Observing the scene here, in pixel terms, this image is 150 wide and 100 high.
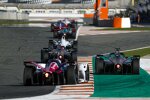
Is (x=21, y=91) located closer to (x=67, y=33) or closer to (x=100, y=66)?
(x=100, y=66)

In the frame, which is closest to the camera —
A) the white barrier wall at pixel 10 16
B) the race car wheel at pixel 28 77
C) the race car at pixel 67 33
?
the race car wheel at pixel 28 77

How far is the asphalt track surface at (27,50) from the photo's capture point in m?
16.9

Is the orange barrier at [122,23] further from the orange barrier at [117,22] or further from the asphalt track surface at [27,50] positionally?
the asphalt track surface at [27,50]

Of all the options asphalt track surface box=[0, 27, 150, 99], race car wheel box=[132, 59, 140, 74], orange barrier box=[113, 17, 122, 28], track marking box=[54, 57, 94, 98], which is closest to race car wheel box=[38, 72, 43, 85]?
asphalt track surface box=[0, 27, 150, 99]

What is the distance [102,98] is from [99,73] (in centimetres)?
631

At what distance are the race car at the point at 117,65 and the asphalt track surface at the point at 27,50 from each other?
108 inches

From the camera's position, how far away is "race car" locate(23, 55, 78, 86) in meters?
17.9

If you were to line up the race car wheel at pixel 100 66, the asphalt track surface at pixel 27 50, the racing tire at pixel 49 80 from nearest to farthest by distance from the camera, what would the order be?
1. the asphalt track surface at pixel 27 50
2. the racing tire at pixel 49 80
3. the race car wheel at pixel 100 66

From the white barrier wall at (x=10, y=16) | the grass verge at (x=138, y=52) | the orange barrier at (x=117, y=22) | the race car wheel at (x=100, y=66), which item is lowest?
the white barrier wall at (x=10, y=16)

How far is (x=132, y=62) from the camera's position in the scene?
20.9 meters

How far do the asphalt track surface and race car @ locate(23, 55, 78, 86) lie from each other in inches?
16.7

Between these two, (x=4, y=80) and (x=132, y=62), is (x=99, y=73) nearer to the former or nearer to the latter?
(x=132, y=62)

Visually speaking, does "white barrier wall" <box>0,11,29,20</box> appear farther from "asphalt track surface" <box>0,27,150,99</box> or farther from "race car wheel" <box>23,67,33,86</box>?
"race car wheel" <box>23,67,33,86</box>

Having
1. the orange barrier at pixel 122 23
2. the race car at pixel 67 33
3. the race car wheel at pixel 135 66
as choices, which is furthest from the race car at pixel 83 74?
the orange barrier at pixel 122 23
